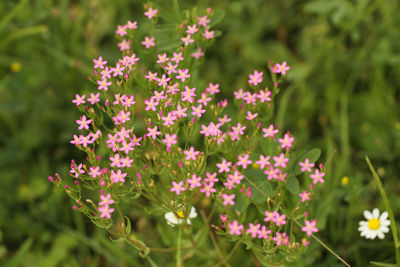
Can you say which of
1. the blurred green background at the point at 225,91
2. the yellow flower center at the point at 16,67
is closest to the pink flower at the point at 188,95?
the blurred green background at the point at 225,91

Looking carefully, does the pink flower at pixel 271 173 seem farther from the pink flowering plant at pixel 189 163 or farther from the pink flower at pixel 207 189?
the pink flower at pixel 207 189

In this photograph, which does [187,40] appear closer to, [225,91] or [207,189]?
[207,189]

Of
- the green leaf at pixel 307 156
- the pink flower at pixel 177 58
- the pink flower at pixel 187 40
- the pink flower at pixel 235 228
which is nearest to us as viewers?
the pink flower at pixel 235 228

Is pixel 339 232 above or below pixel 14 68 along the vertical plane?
below

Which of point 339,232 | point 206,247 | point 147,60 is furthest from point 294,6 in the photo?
point 206,247

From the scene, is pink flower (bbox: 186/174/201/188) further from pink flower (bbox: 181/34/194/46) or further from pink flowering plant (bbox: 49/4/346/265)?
pink flower (bbox: 181/34/194/46)

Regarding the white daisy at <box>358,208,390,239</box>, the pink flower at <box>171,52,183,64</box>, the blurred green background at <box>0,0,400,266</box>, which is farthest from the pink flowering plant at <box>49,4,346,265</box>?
the blurred green background at <box>0,0,400,266</box>

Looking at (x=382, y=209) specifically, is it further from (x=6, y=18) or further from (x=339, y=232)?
(x=6, y=18)
